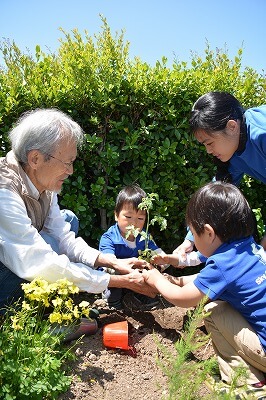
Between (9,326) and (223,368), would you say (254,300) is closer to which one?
(223,368)

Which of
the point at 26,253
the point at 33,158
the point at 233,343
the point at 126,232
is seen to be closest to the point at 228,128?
the point at 126,232

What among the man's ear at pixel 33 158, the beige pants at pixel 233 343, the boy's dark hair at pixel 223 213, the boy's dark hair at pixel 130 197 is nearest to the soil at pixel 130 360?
the beige pants at pixel 233 343

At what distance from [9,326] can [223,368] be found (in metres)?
1.22

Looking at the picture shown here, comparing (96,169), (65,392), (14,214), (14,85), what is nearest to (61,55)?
(14,85)

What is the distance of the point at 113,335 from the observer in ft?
9.11

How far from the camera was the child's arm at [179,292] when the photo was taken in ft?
8.11

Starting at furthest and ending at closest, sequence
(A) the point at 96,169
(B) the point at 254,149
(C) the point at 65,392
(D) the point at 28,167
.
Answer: (A) the point at 96,169 → (B) the point at 254,149 → (D) the point at 28,167 → (C) the point at 65,392

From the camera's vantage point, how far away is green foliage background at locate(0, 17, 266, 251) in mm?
3984

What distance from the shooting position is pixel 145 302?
147 inches

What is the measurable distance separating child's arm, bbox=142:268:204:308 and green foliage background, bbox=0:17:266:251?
1.41 m

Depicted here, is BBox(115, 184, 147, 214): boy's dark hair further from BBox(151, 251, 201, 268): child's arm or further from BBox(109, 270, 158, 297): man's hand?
BBox(109, 270, 158, 297): man's hand

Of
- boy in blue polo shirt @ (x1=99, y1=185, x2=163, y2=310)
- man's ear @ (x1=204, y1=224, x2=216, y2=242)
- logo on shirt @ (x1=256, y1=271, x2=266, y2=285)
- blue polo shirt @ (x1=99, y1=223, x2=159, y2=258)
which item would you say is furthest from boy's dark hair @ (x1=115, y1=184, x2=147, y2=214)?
logo on shirt @ (x1=256, y1=271, x2=266, y2=285)

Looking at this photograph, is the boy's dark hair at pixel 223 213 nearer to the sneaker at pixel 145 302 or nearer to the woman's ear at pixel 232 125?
the woman's ear at pixel 232 125

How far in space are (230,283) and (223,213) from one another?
0.39m
